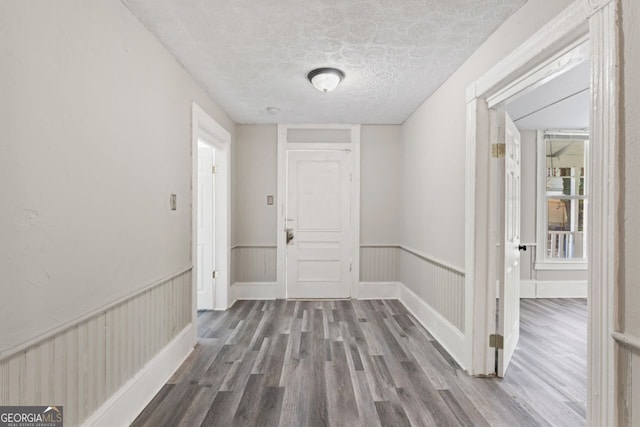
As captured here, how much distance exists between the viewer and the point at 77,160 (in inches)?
55.6

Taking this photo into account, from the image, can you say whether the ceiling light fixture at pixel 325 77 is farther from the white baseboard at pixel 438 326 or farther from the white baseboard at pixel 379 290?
the white baseboard at pixel 379 290

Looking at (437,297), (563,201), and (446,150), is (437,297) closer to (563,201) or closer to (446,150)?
(446,150)

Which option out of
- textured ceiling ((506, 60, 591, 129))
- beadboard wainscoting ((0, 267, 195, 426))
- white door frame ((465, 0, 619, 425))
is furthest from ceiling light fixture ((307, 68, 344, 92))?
beadboard wainscoting ((0, 267, 195, 426))

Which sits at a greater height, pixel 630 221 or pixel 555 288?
pixel 630 221

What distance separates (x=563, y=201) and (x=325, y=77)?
13.8ft

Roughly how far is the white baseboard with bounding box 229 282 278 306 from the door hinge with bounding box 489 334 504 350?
9.04ft

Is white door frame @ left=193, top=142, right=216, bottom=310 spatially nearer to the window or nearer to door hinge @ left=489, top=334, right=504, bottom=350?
door hinge @ left=489, top=334, right=504, bottom=350

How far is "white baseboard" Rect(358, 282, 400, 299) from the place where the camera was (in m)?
4.32

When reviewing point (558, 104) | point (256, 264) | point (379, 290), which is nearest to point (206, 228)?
point (256, 264)

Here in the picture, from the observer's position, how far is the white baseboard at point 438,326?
2.47m

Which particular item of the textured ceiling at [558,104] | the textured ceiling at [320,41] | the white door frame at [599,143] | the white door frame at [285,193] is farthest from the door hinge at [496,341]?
the white door frame at [285,193]

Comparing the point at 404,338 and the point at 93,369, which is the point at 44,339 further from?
the point at 404,338

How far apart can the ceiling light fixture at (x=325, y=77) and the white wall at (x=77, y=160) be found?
1114 mm

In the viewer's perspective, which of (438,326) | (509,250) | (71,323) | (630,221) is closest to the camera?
(630,221)
